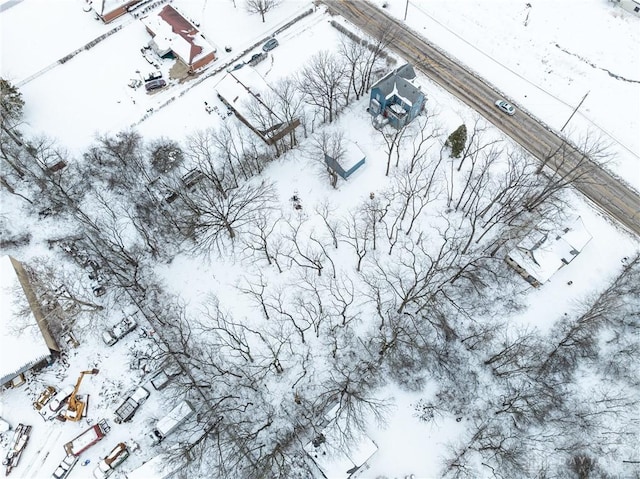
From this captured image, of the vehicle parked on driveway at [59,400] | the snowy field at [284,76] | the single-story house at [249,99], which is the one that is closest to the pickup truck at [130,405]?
the snowy field at [284,76]

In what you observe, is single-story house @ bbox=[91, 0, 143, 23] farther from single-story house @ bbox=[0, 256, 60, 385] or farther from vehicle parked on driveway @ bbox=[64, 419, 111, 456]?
vehicle parked on driveway @ bbox=[64, 419, 111, 456]

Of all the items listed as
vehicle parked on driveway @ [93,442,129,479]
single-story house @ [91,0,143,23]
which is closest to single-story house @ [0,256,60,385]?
vehicle parked on driveway @ [93,442,129,479]

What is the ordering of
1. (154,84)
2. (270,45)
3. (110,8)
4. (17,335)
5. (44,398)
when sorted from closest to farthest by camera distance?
(44,398) → (17,335) → (154,84) → (270,45) → (110,8)

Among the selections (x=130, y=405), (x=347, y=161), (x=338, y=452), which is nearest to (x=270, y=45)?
(x=347, y=161)

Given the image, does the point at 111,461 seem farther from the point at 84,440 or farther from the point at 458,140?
the point at 458,140

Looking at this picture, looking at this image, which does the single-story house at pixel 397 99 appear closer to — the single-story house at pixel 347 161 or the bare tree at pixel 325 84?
the bare tree at pixel 325 84

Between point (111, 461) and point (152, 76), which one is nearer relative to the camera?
point (111, 461)
